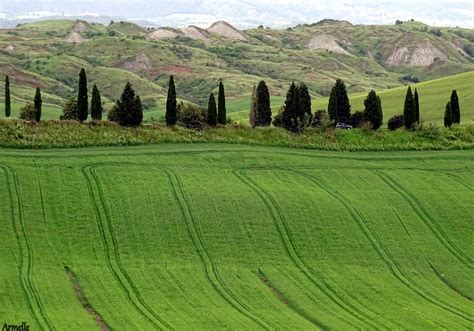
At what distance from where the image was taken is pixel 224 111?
9262 centimetres

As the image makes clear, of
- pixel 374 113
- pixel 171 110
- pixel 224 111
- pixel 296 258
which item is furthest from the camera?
pixel 374 113

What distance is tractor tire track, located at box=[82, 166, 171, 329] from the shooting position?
49.3 meters

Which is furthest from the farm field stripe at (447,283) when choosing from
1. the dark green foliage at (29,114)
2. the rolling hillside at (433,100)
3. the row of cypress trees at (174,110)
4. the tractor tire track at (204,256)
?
the rolling hillside at (433,100)

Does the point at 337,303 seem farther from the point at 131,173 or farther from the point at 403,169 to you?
the point at 403,169

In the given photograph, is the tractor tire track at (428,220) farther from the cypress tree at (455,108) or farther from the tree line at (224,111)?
the cypress tree at (455,108)

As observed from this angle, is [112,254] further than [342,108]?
No

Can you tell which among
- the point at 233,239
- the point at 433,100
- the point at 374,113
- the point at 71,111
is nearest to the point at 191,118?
the point at 71,111

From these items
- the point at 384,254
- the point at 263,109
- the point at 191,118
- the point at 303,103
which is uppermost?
the point at 303,103

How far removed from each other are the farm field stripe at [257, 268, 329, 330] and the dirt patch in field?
10.7 m

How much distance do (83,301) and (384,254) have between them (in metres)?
21.5

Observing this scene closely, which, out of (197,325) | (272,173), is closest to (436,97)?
(272,173)

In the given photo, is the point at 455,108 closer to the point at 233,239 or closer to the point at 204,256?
the point at 233,239

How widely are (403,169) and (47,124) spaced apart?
101ft

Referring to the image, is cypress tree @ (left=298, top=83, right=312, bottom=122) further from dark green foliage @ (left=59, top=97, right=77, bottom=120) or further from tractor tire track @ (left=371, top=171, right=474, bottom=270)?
dark green foliage @ (left=59, top=97, right=77, bottom=120)
